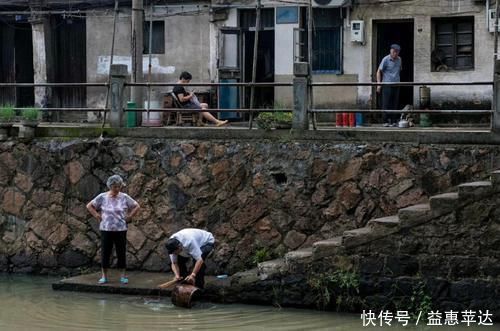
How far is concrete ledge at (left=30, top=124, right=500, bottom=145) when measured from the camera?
1363cm

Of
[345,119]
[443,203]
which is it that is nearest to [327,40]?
[345,119]

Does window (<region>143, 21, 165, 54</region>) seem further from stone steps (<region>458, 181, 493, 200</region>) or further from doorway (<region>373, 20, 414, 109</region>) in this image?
stone steps (<region>458, 181, 493, 200</region>)

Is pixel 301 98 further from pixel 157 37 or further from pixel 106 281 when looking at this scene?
pixel 157 37

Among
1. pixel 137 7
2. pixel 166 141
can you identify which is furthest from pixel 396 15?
pixel 166 141

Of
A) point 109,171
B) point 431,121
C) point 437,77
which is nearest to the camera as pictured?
point 109,171

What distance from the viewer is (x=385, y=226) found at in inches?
499

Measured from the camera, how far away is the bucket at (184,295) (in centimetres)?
1302

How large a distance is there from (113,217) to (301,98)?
3380 mm

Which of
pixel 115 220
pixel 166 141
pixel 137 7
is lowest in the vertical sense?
pixel 115 220

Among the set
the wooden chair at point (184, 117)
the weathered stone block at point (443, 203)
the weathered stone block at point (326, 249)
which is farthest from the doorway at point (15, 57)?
the weathered stone block at point (443, 203)

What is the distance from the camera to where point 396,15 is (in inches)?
818

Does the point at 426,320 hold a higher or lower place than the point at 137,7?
lower

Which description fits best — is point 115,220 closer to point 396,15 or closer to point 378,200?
point 378,200

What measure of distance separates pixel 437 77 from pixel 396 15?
163 cm
